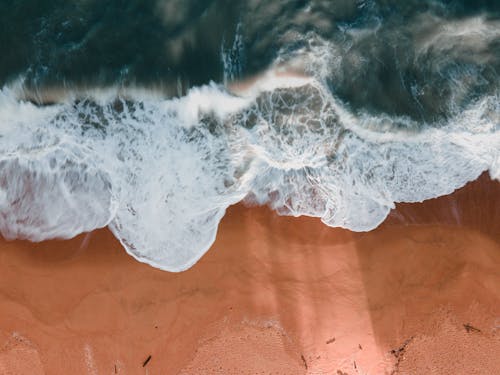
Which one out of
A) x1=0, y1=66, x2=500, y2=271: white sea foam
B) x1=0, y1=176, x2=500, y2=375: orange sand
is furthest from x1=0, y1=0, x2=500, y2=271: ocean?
x1=0, y1=176, x2=500, y2=375: orange sand

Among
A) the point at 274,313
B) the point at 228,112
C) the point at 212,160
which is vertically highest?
the point at 228,112

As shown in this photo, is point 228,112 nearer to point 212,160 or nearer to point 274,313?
point 212,160

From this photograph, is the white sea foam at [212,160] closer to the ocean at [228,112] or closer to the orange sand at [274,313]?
the ocean at [228,112]

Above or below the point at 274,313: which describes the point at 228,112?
above

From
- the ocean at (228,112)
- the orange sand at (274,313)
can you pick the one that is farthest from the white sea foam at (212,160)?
the orange sand at (274,313)

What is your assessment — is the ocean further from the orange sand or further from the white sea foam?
the orange sand

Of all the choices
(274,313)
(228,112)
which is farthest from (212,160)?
(274,313)
